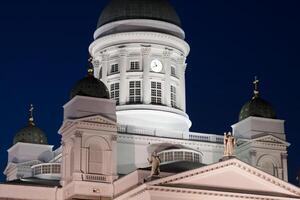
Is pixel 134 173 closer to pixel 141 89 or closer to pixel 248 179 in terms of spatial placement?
pixel 248 179

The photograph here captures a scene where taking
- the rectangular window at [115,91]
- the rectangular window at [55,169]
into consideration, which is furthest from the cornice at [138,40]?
the rectangular window at [55,169]

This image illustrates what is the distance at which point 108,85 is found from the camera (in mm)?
77250

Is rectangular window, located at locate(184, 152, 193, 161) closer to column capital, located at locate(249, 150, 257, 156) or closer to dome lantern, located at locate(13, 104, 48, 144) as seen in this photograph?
column capital, located at locate(249, 150, 257, 156)

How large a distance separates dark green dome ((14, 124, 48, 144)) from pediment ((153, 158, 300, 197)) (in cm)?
2476

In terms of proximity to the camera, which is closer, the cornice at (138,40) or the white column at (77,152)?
the white column at (77,152)

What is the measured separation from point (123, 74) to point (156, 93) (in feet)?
11.0

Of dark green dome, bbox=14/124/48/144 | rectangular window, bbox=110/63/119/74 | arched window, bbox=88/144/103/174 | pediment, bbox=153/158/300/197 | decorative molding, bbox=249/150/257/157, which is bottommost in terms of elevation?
pediment, bbox=153/158/300/197

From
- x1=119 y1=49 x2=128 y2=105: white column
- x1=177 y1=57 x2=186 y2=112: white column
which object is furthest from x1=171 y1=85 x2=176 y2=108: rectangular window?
x1=119 y1=49 x2=128 y2=105: white column

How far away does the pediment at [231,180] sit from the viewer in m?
60.4

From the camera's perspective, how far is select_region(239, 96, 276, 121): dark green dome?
74625 mm

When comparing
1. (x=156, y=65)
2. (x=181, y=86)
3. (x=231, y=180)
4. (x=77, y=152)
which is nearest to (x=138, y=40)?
(x=156, y=65)

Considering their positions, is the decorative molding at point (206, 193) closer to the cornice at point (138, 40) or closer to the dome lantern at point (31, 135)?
the cornice at point (138, 40)

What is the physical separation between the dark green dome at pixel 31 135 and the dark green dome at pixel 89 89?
13.0 m

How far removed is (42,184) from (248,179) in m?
16.1
